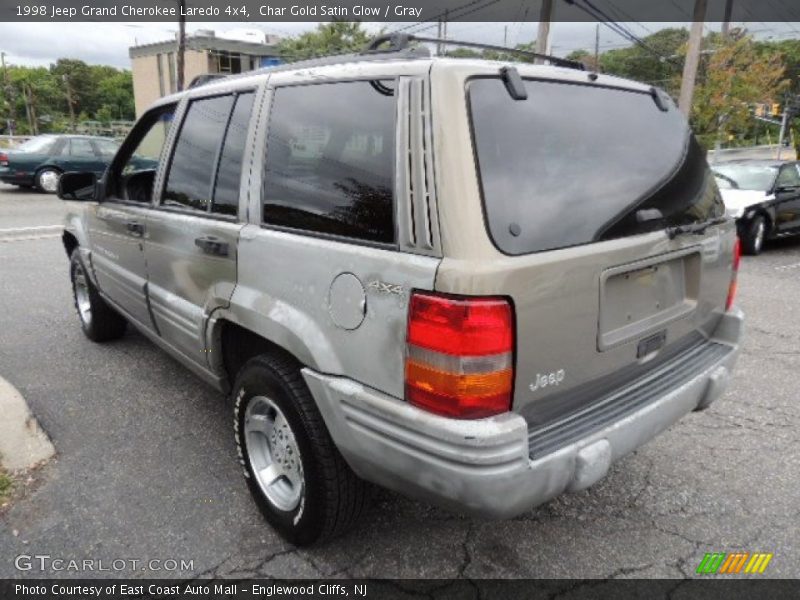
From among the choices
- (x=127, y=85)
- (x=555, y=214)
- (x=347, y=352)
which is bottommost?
(x=347, y=352)

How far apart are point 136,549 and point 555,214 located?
2.12 metres

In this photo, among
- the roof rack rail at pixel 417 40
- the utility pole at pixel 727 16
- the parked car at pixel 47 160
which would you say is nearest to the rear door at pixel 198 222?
the roof rack rail at pixel 417 40

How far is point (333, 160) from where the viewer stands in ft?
7.16

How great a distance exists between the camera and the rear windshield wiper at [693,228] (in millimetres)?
2309

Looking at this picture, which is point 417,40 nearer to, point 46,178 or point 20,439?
point 20,439

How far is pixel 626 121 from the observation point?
2.36 meters

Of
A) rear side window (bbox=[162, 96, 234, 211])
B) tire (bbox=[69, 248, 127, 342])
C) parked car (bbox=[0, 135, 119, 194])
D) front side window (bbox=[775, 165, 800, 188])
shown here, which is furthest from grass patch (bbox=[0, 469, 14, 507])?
parked car (bbox=[0, 135, 119, 194])

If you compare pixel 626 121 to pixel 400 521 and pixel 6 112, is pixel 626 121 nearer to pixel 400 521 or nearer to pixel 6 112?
pixel 400 521

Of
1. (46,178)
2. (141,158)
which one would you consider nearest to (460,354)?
(141,158)

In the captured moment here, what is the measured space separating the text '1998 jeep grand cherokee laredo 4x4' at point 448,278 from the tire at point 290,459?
0.01 meters

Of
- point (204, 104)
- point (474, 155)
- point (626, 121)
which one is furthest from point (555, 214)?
point (204, 104)

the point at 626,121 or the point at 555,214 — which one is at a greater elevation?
the point at 626,121

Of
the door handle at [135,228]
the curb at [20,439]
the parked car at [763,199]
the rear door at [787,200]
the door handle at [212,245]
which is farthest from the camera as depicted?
the rear door at [787,200]

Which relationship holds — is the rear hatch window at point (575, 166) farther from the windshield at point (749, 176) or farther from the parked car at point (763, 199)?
the windshield at point (749, 176)
